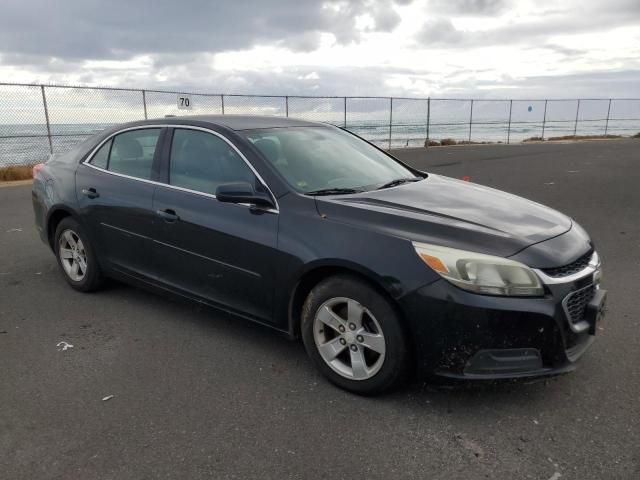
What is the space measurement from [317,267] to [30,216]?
702 cm

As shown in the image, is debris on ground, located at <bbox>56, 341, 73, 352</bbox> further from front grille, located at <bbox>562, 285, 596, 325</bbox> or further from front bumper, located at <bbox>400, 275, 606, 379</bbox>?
front grille, located at <bbox>562, 285, 596, 325</bbox>

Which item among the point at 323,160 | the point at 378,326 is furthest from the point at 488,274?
the point at 323,160

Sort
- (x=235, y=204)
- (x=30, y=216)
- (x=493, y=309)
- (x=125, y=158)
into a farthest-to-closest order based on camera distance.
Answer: (x=30, y=216) < (x=125, y=158) < (x=235, y=204) < (x=493, y=309)

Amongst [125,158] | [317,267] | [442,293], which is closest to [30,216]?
[125,158]

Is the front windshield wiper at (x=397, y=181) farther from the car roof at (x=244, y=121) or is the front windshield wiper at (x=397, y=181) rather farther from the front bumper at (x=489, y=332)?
the front bumper at (x=489, y=332)

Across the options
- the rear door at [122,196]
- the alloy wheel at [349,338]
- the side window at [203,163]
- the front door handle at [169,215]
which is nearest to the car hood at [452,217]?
the alloy wheel at [349,338]

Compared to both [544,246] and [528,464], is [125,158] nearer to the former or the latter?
[544,246]

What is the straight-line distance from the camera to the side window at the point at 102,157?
15.5ft

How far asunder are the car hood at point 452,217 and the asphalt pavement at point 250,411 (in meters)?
0.80

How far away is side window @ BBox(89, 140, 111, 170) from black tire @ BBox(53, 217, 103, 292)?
54 cm

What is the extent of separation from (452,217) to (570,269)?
687mm

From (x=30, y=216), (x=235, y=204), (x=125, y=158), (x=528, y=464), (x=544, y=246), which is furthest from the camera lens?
(x=30, y=216)

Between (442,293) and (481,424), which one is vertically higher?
(442,293)

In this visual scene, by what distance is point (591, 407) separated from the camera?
304 cm
